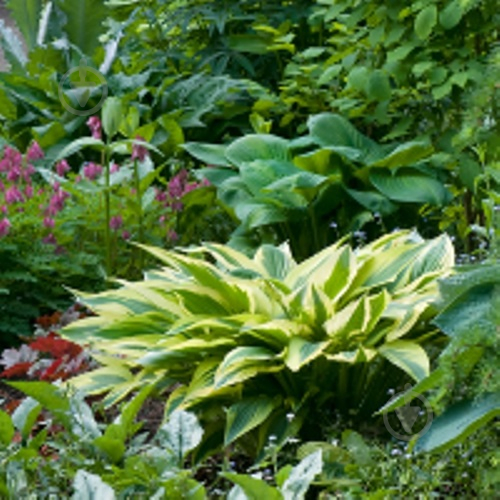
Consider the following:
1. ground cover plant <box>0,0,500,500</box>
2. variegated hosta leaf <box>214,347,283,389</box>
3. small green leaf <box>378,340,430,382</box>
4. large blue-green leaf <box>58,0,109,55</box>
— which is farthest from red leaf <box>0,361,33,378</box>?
large blue-green leaf <box>58,0,109,55</box>

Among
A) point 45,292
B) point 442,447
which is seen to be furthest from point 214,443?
point 45,292

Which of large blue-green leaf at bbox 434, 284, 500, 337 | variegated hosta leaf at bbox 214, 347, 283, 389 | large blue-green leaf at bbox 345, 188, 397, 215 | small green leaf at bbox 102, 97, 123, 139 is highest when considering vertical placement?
small green leaf at bbox 102, 97, 123, 139

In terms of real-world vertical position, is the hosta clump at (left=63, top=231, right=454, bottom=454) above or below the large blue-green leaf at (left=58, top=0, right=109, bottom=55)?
below

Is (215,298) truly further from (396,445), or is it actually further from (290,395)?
(396,445)

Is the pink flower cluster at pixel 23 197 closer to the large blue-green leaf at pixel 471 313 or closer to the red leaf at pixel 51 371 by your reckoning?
the red leaf at pixel 51 371

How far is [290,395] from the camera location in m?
3.10

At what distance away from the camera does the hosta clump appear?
9.67ft

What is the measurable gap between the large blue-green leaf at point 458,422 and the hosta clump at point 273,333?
17.3 inches

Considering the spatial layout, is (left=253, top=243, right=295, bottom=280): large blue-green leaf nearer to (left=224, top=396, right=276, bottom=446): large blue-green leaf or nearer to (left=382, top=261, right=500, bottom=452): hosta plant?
(left=224, top=396, right=276, bottom=446): large blue-green leaf

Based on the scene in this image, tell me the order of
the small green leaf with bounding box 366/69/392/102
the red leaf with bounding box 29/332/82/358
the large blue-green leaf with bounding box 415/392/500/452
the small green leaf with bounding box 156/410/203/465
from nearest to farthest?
the large blue-green leaf with bounding box 415/392/500/452 → the small green leaf with bounding box 156/410/203/465 → the red leaf with bounding box 29/332/82/358 → the small green leaf with bounding box 366/69/392/102

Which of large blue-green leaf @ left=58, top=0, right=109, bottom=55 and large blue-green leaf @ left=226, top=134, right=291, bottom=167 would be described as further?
large blue-green leaf @ left=58, top=0, right=109, bottom=55

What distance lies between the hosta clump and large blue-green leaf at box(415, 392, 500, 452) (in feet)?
1.44

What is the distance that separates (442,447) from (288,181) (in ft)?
6.36

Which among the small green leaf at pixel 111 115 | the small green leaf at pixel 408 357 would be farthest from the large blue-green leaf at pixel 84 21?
the small green leaf at pixel 408 357
